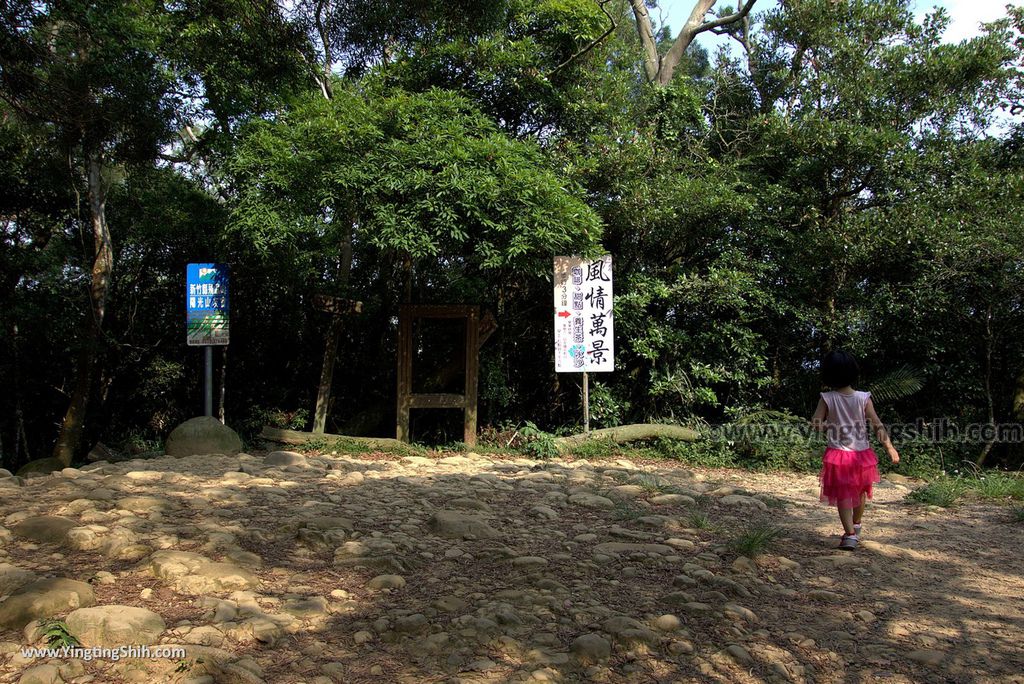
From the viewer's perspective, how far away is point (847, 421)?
4.48 metres

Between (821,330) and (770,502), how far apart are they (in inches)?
166

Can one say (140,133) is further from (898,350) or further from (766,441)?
(898,350)

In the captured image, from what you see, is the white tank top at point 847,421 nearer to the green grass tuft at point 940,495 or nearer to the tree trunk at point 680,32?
the green grass tuft at point 940,495

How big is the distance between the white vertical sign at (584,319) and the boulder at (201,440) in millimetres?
3876

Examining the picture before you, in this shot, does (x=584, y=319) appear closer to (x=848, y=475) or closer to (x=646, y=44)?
(x=848, y=475)

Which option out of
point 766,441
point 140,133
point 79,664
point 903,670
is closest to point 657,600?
point 903,670

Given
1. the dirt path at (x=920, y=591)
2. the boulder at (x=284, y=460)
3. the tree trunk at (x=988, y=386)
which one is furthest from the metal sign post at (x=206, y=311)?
the tree trunk at (x=988, y=386)

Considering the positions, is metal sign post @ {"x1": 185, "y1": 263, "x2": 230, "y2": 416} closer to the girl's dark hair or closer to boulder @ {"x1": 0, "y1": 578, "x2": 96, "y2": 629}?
boulder @ {"x1": 0, "y1": 578, "x2": 96, "y2": 629}

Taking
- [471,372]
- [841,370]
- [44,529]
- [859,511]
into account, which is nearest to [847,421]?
[841,370]

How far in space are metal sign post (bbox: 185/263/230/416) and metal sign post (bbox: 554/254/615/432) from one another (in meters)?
3.91

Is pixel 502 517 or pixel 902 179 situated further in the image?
pixel 902 179

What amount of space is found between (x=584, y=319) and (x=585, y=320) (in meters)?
0.02

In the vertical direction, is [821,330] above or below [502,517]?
above

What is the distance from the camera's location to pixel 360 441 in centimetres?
869
